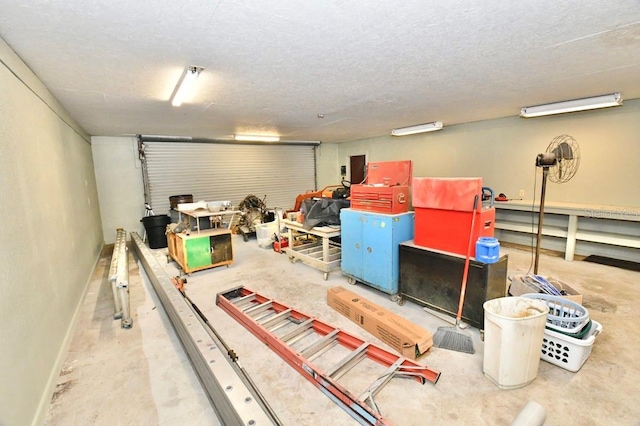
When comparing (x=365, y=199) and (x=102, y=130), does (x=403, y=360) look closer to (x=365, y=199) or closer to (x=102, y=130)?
(x=365, y=199)

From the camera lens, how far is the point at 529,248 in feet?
17.1

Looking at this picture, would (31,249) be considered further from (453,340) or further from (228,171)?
(228,171)

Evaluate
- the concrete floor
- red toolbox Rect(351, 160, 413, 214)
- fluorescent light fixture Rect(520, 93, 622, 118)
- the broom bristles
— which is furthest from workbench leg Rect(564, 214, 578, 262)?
the broom bristles

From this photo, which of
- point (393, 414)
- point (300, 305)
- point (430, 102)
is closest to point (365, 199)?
point (300, 305)

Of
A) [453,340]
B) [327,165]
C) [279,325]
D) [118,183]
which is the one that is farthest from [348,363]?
[327,165]

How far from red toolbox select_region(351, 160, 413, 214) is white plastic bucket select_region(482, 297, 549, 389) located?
1.55 metres

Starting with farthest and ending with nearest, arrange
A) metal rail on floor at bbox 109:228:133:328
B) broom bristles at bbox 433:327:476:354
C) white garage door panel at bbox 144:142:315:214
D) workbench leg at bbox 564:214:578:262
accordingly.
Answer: white garage door panel at bbox 144:142:315:214, workbench leg at bbox 564:214:578:262, metal rail on floor at bbox 109:228:133:328, broom bristles at bbox 433:327:476:354

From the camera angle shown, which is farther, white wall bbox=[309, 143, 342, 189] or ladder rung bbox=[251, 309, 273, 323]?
white wall bbox=[309, 143, 342, 189]

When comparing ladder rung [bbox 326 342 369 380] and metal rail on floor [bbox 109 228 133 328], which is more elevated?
metal rail on floor [bbox 109 228 133 328]

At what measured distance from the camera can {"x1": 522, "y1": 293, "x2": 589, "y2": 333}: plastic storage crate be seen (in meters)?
2.12

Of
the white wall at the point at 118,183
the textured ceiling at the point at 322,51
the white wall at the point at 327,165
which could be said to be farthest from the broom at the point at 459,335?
the white wall at the point at 327,165

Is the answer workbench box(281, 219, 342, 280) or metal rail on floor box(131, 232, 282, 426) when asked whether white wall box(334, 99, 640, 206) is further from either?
metal rail on floor box(131, 232, 282, 426)

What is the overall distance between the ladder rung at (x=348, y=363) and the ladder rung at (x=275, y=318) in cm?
92

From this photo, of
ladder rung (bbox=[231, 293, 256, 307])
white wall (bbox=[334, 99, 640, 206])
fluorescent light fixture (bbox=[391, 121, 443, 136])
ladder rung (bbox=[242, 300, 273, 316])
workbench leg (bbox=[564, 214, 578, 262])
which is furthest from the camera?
fluorescent light fixture (bbox=[391, 121, 443, 136])
